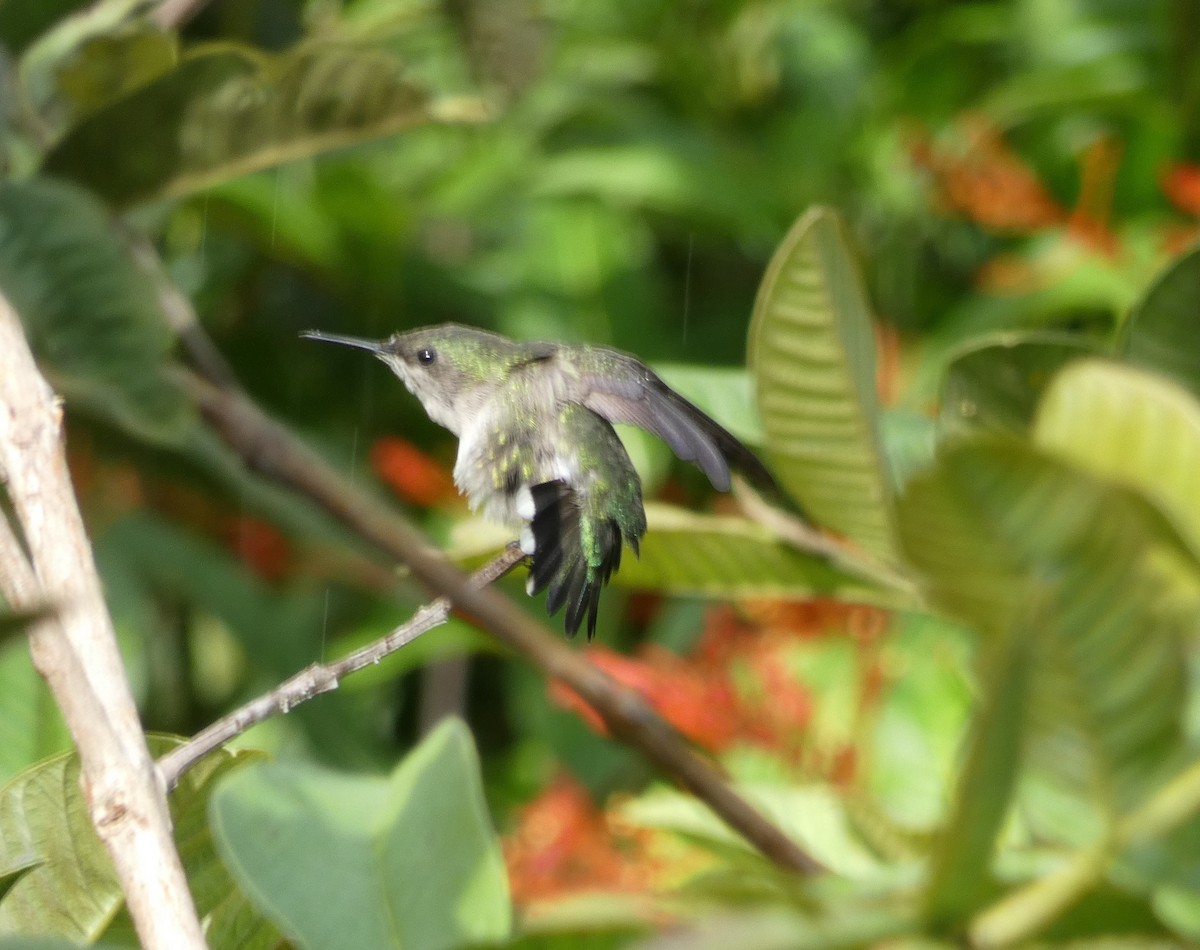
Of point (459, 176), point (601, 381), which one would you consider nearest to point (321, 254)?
point (459, 176)

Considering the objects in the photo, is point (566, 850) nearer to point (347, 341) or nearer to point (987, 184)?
point (347, 341)

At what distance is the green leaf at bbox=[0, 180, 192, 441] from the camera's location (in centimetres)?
140

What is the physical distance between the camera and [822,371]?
1.00 m

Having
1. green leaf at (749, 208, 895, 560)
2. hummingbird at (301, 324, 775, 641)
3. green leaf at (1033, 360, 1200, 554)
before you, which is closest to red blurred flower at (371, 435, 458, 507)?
hummingbird at (301, 324, 775, 641)

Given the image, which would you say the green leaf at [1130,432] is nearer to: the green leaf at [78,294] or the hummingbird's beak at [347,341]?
the hummingbird's beak at [347,341]

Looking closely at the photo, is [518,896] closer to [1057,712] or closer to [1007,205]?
[1007,205]

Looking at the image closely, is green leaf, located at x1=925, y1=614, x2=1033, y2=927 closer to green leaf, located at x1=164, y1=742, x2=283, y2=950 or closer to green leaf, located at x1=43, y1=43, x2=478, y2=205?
green leaf, located at x1=164, y1=742, x2=283, y2=950

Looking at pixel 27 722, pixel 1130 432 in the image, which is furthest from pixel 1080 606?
pixel 27 722

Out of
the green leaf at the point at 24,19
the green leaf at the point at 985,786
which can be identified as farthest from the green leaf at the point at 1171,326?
the green leaf at the point at 24,19

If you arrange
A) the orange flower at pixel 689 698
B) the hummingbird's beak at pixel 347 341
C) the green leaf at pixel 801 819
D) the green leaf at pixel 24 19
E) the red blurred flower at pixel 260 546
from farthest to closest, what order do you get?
1. the red blurred flower at pixel 260 546
2. the green leaf at pixel 24 19
3. the orange flower at pixel 689 698
4. the hummingbird's beak at pixel 347 341
5. the green leaf at pixel 801 819

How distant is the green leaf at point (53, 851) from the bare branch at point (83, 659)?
97 millimetres

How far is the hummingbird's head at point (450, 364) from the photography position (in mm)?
1462

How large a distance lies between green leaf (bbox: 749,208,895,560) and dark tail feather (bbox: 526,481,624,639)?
0.18 m

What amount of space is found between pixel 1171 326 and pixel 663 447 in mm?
1418
